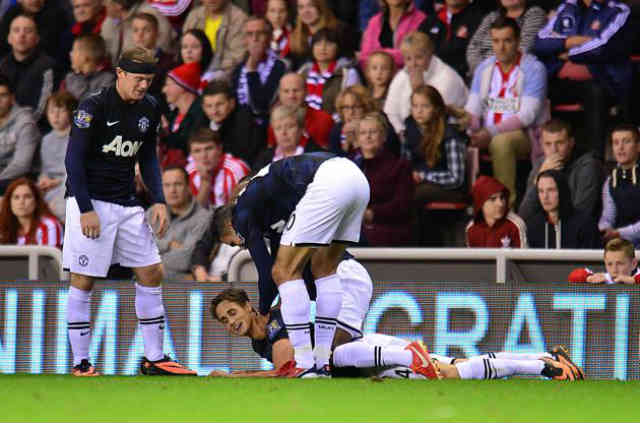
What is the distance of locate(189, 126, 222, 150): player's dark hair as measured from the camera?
38.3 feet

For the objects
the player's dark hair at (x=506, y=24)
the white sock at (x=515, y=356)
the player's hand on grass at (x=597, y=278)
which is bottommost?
the white sock at (x=515, y=356)

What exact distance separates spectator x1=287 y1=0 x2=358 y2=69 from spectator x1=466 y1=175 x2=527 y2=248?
9.05ft

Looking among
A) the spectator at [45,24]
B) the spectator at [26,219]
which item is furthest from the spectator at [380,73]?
the spectator at [45,24]

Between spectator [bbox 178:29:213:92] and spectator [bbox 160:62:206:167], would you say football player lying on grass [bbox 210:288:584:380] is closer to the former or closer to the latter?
spectator [bbox 160:62:206:167]

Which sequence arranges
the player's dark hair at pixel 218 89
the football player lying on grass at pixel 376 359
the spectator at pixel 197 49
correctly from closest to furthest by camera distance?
the football player lying on grass at pixel 376 359, the player's dark hair at pixel 218 89, the spectator at pixel 197 49

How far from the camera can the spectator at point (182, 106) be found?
41.4 feet

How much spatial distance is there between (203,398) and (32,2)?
881 cm

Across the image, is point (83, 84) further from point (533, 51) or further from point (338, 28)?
point (533, 51)

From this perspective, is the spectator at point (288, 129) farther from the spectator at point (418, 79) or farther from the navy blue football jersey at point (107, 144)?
the navy blue football jersey at point (107, 144)

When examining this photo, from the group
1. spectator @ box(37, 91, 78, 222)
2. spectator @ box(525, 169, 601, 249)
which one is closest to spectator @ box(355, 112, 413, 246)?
spectator @ box(525, 169, 601, 249)

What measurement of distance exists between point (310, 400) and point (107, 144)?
8.89 ft

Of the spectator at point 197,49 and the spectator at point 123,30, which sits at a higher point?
the spectator at point 123,30

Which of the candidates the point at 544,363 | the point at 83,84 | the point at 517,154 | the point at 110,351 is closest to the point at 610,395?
the point at 544,363

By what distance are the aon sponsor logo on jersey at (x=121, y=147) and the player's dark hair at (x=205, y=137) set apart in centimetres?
334
